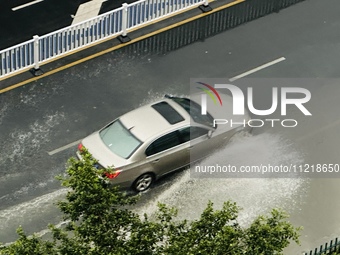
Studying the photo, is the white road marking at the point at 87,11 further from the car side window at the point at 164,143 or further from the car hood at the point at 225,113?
the car side window at the point at 164,143

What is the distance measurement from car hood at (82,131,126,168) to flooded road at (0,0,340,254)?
1224 mm

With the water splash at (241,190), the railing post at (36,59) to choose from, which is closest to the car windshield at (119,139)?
the water splash at (241,190)

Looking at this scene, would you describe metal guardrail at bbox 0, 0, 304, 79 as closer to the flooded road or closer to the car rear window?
the flooded road

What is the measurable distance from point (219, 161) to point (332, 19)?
Answer: 7716 mm

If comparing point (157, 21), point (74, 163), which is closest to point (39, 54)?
point (157, 21)

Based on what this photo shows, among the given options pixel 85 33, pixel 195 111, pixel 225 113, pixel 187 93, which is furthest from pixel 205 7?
pixel 195 111

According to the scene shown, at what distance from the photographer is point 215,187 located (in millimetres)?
25656

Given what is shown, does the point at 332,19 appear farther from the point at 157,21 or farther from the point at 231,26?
the point at 157,21

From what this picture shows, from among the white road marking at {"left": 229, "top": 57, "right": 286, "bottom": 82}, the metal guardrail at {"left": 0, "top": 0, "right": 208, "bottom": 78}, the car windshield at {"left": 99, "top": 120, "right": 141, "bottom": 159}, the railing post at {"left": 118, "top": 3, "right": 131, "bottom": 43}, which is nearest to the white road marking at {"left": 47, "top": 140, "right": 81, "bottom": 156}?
the car windshield at {"left": 99, "top": 120, "right": 141, "bottom": 159}

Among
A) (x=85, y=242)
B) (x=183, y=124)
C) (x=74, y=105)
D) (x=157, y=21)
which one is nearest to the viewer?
(x=85, y=242)

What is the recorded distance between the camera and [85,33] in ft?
95.5

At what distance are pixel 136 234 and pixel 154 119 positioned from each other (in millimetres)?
7882

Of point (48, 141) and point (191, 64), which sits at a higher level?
point (191, 64)

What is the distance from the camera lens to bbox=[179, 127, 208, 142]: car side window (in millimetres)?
25109
